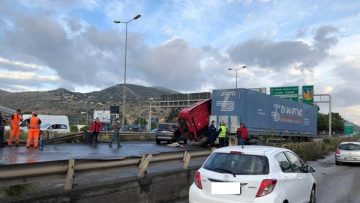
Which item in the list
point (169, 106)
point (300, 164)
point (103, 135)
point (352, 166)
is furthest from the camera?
point (169, 106)

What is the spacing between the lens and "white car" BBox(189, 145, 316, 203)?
23.6 ft

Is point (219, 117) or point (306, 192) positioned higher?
point (219, 117)

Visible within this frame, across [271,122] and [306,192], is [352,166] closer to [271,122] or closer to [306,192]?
[271,122]

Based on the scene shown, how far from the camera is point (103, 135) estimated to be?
3559 cm

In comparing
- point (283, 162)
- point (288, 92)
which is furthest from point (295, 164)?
point (288, 92)

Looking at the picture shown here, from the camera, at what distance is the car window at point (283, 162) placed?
7.92 meters

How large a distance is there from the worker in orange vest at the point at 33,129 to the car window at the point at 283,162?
14.7 metres

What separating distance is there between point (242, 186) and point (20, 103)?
100 m

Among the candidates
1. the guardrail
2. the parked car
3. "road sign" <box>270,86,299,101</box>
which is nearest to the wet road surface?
the guardrail

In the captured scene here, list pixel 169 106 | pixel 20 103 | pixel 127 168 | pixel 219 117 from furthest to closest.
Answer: pixel 20 103 < pixel 169 106 < pixel 219 117 < pixel 127 168

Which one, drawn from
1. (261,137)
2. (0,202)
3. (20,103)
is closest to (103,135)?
(261,137)

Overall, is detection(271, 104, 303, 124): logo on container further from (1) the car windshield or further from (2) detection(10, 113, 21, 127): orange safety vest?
(2) detection(10, 113, 21, 127): orange safety vest

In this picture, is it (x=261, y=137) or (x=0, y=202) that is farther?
(x=261, y=137)

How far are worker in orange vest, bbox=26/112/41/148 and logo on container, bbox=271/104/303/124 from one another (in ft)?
55.5
